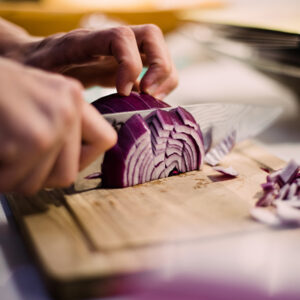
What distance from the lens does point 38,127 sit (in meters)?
0.64

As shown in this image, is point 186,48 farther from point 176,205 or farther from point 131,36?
point 176,205

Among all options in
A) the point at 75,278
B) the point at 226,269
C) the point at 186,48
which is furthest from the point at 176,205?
the point at 186,48

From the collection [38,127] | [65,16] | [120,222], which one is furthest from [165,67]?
[65,16]

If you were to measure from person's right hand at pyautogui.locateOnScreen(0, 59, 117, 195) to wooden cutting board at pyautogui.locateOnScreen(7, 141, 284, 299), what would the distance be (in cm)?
12

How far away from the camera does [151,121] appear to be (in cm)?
116

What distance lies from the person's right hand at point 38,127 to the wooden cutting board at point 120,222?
124 mm

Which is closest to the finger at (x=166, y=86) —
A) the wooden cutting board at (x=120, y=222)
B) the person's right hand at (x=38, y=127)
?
the wooden cutting board at (x=120, y=222)

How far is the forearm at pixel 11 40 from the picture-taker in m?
1.55

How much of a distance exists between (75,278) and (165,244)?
188 millimetres

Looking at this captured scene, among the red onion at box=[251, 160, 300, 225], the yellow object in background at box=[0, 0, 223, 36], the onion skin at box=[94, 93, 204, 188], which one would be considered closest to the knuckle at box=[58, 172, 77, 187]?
the onion skin at box=[94, 93, 204, 188]

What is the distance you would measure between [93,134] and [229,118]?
0.69 m

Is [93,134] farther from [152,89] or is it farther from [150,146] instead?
[152,89]

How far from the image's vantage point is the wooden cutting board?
706mm

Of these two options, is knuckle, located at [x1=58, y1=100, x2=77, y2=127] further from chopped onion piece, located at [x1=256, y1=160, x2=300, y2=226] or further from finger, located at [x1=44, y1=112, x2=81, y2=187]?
chopped onion piece, located at [x1=256, y1=160, x2=300, y2=226]
